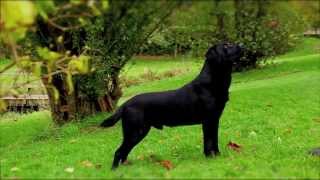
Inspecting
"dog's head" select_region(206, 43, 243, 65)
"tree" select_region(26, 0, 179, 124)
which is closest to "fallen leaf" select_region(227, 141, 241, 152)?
"dog's head" select_region(206, 43, 243, 65)

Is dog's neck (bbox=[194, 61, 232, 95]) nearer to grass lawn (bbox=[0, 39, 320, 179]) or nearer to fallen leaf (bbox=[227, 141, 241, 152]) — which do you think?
grass lawn (bbox=[0, 39, 320, 179])

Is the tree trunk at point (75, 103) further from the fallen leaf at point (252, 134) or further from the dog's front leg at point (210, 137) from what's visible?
the dog's front leg at point (210, 137)

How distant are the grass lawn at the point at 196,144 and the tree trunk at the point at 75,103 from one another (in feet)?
1.01

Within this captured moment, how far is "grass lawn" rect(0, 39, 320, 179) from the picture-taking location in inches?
349

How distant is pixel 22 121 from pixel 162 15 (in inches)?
374

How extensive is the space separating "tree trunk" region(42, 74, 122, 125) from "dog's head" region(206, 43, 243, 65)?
20.0ft

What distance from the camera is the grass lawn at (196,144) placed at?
8.88 metres

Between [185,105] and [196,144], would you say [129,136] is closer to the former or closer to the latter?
[185,105]

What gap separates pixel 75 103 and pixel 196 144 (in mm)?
4543

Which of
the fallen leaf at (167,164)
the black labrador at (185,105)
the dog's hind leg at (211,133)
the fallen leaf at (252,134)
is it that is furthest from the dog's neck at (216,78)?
the fallen leaf at (252,134)

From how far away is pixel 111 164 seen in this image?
9625 millimetres

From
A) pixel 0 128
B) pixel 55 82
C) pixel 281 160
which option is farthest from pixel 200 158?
pixel 0 128

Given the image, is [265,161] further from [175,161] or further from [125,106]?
[125,106]

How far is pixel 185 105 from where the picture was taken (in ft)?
30.2
